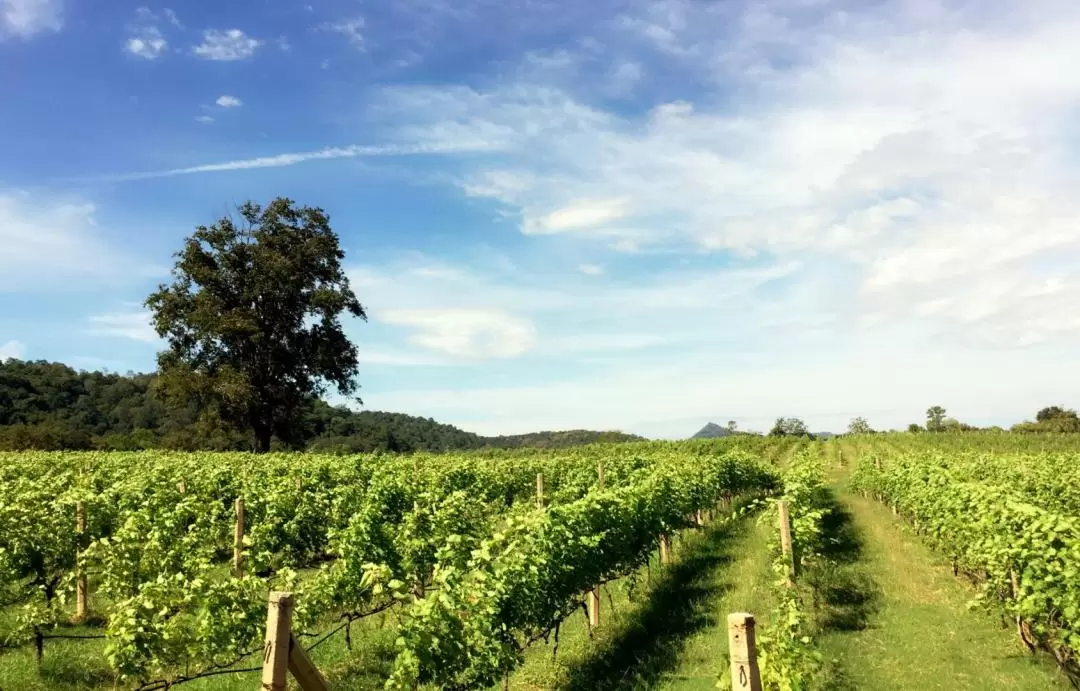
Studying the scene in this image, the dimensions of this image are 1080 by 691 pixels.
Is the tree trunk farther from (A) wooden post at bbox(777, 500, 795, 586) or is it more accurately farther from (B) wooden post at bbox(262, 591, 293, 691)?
(B) wooden post at bbox(262, 591, 293, 691)

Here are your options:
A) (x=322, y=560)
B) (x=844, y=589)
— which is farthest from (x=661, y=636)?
(x=322, y=560)

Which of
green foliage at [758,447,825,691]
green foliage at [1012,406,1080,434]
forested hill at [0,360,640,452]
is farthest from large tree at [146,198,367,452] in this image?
green foliage at [1012,406,1080,434]

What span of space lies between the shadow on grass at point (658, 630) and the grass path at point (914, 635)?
1.90m

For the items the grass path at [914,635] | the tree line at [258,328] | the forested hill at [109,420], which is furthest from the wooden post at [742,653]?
the forested hill at [109,420]

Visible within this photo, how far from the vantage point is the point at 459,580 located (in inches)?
293

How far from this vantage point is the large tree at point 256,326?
38000mm

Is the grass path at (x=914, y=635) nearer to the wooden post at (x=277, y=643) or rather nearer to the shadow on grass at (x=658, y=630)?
the shadow on grass at (x=658, y=630)

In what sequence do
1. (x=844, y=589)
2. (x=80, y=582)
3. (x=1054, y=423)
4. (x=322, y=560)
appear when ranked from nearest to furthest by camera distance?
(x=80, y=582) → (x=844, y=589) → (x=322, y=560) → (x=1054, y=423)

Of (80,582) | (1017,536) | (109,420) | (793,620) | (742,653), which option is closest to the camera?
(742,653)

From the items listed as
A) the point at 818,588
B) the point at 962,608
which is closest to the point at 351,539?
the point at 818,588

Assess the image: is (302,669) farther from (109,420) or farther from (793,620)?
(109,420)

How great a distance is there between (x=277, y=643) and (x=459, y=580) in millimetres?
3956

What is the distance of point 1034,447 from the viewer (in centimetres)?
4078

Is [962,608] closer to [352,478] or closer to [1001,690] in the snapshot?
[1001,690]
